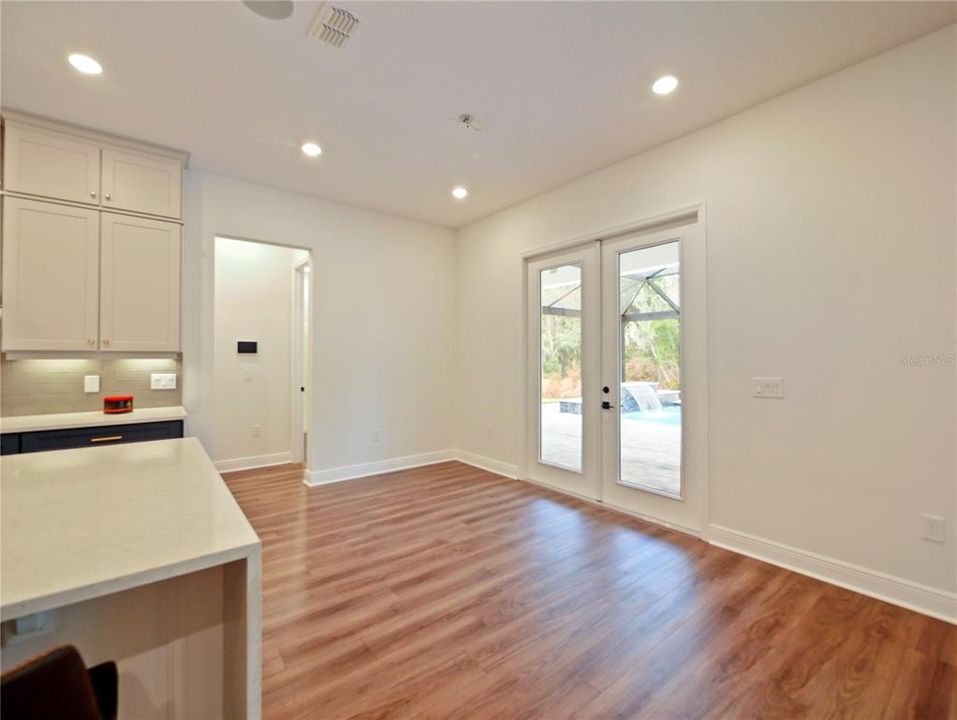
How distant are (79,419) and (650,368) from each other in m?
4.26

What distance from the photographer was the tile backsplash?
3193mm

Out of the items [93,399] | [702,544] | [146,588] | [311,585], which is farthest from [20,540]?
[702,544]

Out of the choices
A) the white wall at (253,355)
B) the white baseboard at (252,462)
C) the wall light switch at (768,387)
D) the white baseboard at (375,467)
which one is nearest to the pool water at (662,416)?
the wall light switch at (768,387)

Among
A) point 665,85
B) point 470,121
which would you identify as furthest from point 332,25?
point 665,85

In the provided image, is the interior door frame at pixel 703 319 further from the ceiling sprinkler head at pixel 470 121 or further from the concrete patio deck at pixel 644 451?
the ceiling sprinkler head at pixel 470 121

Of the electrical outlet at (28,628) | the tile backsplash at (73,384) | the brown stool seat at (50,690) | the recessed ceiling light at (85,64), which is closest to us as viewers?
the brown stool seat at (50,690)

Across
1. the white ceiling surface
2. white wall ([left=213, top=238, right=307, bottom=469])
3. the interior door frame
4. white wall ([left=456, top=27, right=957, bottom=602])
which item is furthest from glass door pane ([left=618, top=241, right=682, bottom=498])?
white wall ([left=213, top=238, right=307, bottom=469])

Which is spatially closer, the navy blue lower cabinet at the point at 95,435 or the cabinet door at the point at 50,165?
the navy blue lower cabinet at the point at 95,435

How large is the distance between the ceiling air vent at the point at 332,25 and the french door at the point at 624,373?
8.45 ft

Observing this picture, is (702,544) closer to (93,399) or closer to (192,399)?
(192,399)

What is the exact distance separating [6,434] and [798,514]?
4.96 meters

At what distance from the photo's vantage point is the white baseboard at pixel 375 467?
14.9 ft

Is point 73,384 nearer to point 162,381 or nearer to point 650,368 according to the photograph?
point 162,381

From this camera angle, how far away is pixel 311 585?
2537 millimetres
